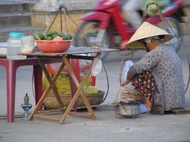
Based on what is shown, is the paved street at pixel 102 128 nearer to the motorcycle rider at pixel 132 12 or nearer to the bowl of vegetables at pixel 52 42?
the bowl of vegetables at pixel 52 42

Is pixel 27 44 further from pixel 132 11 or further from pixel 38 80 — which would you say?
pixel 132 11

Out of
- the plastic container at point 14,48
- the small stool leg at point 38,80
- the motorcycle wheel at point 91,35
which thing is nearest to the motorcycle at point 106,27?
the motorcycle wheel at point 91,35

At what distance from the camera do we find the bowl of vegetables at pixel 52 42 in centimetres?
679

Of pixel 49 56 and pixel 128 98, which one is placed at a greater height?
pixel 49 56

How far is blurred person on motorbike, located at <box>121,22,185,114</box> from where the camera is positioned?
7.31 metres

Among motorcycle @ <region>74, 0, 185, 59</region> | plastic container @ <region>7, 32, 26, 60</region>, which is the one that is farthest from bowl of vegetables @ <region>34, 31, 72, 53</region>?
motorcycle @ <region>74, 0, 185, 59</region>

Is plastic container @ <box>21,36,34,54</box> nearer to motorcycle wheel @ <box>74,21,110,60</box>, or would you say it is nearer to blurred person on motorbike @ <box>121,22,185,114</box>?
blurred person on motorbike @ <box>121,22,185,114</box>

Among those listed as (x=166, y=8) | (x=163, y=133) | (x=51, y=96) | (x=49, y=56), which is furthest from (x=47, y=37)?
(x=166, y=8)

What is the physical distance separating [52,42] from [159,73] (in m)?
1.28

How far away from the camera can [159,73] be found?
7363mm

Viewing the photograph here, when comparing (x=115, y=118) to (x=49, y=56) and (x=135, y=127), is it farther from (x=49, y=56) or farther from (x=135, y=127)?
(x=49, y=56)

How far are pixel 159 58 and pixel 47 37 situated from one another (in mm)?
1235

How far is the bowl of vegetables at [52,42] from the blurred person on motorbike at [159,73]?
32.7 inches

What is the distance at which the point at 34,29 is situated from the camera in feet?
44.2
